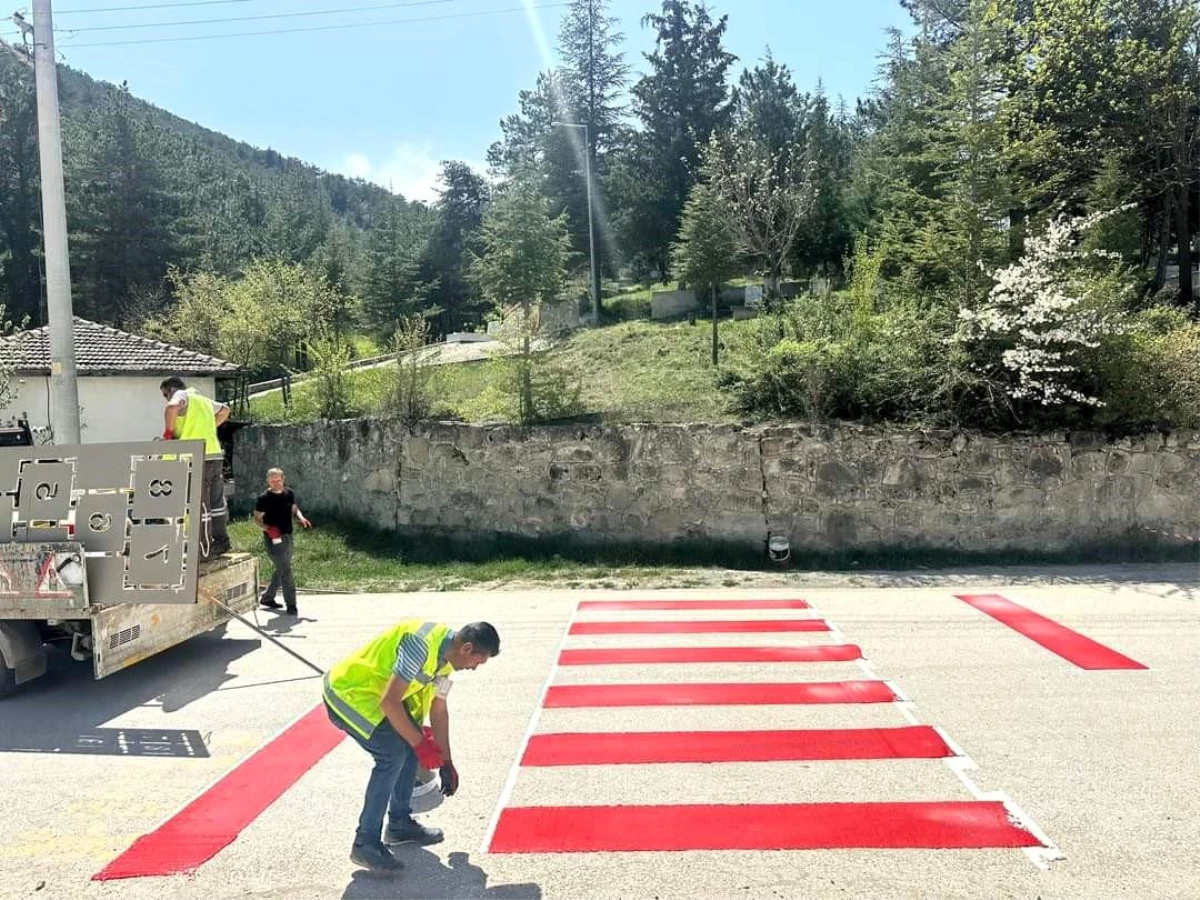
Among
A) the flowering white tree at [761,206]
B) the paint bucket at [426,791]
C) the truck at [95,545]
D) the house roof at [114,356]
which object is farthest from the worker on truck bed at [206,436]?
the flowering white tree at [761,206]

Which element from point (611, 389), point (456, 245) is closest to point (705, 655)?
point (611, 389)

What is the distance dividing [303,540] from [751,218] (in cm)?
1637

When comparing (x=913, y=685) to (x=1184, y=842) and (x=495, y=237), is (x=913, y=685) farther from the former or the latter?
(x=495, y=237)

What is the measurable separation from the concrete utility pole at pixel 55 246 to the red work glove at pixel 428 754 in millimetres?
8816

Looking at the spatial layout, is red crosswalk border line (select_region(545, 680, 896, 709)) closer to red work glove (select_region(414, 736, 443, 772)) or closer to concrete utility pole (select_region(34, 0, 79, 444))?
red work glove (select_region(414, 736, 443, 772))

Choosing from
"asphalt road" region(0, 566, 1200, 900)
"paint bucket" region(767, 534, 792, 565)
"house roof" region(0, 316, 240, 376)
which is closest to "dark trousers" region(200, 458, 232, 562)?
"asphalt road" region(0, 566, 1200, 900)

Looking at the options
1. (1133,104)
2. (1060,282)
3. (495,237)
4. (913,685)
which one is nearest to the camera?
(913,685)

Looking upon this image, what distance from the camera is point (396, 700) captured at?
3939mm

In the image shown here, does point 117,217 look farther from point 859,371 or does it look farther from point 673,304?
point 859,371

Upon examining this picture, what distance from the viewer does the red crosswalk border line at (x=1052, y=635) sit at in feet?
24.4

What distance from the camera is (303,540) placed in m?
13.4

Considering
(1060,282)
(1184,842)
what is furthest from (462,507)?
(1184,842)

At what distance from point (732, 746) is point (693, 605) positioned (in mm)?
4298

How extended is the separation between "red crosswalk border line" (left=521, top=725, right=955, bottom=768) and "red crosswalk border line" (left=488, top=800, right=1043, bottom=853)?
26.6 inches
